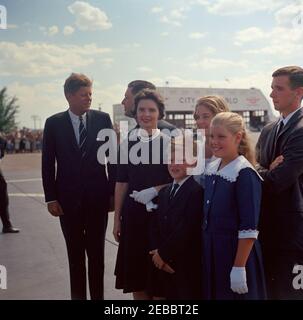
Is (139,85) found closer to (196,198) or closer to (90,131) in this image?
(90,131)

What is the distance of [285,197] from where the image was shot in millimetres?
2016

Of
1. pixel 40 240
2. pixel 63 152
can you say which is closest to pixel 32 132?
pixel 40 240

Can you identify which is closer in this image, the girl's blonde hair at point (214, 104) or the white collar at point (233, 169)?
the white collar at point (233, 169)

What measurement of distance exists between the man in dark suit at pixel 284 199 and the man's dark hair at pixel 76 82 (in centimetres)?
111

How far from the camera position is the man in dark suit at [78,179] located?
2615 mm

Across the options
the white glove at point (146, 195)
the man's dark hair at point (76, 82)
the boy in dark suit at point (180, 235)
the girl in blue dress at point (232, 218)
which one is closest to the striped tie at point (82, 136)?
the man's dark hair at point (76, 82)

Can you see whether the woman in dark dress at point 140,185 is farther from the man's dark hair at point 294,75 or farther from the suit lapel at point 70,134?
the man's dark hair at point 294,75

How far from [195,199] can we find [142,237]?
437 mm

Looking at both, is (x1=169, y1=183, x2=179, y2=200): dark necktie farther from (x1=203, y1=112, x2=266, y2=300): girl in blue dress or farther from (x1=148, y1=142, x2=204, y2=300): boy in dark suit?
(x1=203, y1=112, x2=266, y2=300): girl in blue dress

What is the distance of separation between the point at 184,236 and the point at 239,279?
1.10ft

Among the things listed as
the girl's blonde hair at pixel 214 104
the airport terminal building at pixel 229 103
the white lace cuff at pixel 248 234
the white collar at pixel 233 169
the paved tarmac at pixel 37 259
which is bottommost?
the paved tarmac at pixel 37 259

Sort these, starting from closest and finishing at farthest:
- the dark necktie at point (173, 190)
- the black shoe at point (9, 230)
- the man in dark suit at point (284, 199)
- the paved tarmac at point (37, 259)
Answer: the man in dark suit at point (284, 199), the dark necktie at point (173, 190), the paved tarmac at point (37, 259), the black shoe at point (9, 230)

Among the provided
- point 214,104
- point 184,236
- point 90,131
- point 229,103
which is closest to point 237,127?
point 214,104

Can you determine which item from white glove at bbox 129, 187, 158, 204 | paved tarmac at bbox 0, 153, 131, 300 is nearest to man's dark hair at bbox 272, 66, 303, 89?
white glove at bbox 129, 187, 158, 204
